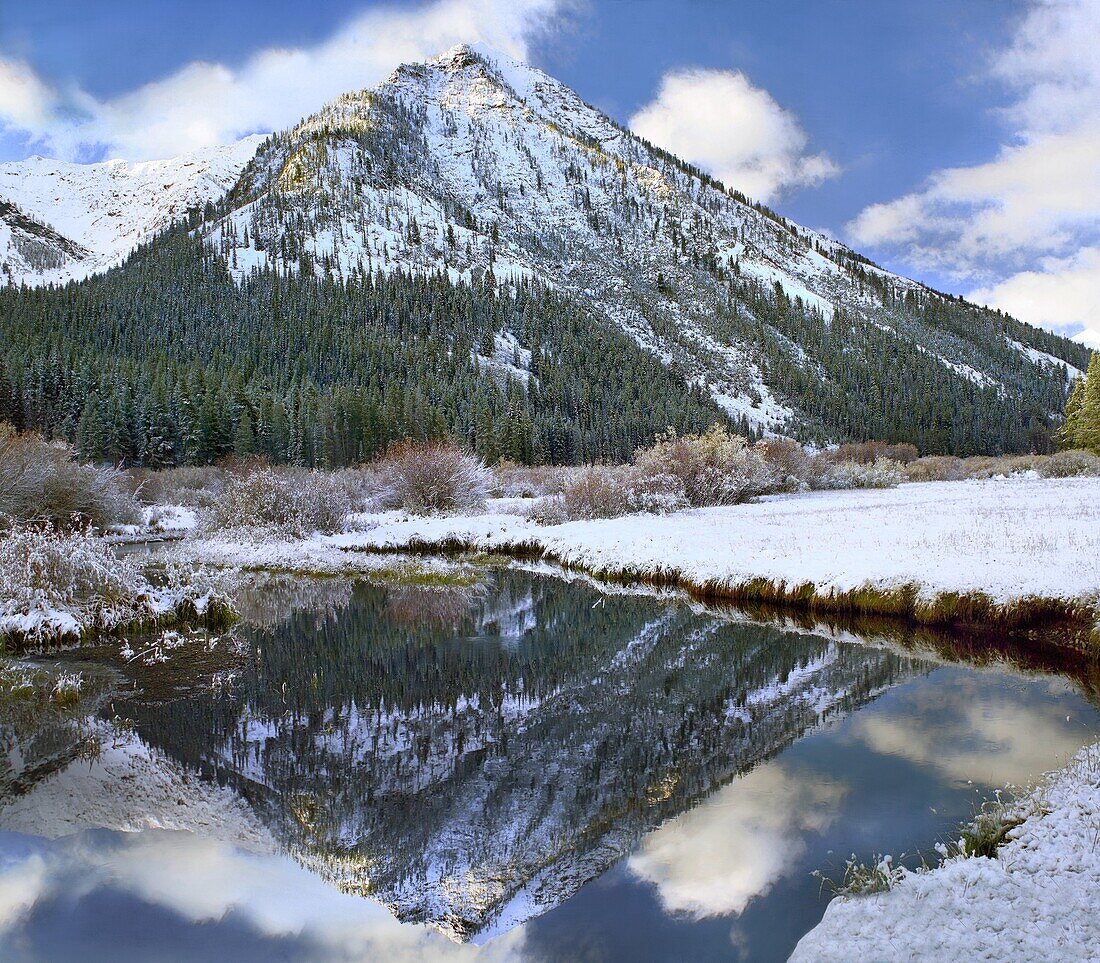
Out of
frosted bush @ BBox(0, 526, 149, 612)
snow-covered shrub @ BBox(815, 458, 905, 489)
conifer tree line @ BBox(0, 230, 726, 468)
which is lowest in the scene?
frosted bush @ BBox(0, 526, 149, 612)

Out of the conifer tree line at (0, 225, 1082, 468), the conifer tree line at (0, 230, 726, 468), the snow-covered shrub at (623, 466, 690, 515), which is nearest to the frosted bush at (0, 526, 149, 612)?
the snow-covered shrub at (623, 466, 690, 515)

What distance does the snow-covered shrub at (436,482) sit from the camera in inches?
1554

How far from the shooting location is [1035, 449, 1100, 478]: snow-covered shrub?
1987 inches

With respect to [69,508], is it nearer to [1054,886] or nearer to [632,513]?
[632,513]

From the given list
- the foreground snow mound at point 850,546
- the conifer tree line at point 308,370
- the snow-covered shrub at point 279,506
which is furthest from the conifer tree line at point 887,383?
the snow-covered shrub at point 279,506

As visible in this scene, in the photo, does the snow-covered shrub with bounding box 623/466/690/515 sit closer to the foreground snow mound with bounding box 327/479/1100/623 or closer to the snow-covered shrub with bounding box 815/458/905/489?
Result: the foreground snow mound with bounding box 327/479/1100/623

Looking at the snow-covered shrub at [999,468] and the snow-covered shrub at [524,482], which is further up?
the snow-covered shrub at [999,468]

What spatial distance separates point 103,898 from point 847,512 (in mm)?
31414

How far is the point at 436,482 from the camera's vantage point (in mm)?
39688

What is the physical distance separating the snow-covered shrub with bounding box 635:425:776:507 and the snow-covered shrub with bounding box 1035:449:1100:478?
948 inches

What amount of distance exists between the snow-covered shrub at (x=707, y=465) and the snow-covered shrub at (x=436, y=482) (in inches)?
371

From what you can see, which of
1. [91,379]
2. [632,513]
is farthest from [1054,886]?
[91,379]

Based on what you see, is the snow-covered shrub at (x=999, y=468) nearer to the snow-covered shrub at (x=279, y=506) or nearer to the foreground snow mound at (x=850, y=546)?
the foreground snow mound at (x=850, y=546)

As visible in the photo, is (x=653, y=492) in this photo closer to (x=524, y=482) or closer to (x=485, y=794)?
(x=524, y=482)
